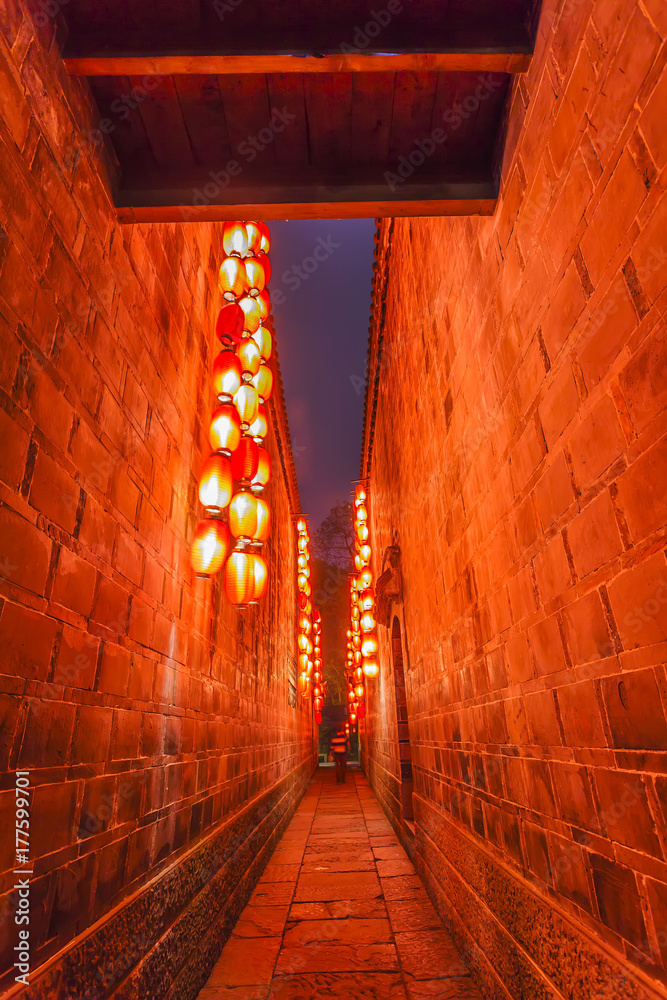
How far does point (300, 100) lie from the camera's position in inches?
103

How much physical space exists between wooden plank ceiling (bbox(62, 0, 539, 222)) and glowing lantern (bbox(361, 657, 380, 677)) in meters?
9.34

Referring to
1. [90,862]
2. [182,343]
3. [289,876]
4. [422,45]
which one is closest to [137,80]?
[422,45]

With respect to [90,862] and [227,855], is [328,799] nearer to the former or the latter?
[227,855]

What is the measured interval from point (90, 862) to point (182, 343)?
330 centimetres

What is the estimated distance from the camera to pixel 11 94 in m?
1.79

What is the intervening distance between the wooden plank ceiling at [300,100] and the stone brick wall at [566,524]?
0.31m

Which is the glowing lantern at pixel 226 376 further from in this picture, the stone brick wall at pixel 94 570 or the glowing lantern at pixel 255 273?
the glowing lantern at pixel 255 273

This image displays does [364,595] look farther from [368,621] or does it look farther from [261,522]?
[261,522]

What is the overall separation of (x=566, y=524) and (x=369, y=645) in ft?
30.2

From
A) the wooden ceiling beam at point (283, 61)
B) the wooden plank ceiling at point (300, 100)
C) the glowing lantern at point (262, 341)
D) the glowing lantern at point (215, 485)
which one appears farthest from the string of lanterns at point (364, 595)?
the wooden ceiling beam at point (283, 61)

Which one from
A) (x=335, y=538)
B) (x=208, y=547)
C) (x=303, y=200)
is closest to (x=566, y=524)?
(x=303, y=200)

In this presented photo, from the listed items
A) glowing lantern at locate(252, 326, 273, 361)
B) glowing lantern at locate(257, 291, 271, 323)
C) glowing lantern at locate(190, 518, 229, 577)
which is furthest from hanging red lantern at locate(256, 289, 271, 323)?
glowing lantern at locate(190, 518, 229, 577)

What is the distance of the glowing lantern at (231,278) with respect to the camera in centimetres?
431

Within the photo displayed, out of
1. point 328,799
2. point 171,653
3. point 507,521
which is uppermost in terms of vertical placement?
point 507,521
